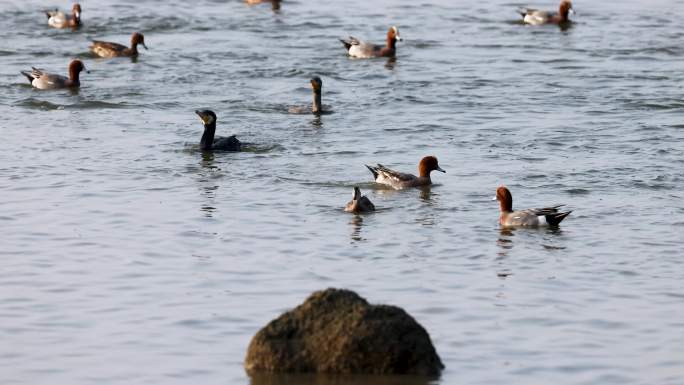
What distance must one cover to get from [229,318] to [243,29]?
22862 millimetres

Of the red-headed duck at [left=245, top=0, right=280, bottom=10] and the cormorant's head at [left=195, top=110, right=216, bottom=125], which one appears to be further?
the red-headed duck at [left=245, top=0, right=280, bottom=10]

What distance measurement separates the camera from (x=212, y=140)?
2133 cm

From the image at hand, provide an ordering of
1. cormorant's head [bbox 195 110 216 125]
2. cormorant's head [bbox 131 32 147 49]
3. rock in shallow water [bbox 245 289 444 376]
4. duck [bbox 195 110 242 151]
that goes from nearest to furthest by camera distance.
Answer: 1. rock in shallow water [bbox 245 289 444 376]
2. duck [bbox 195 110 242 151]
3. cormorant's head [bbox 195 110 216 125]
4. cormorant's head [bbox 131 32 147 49]

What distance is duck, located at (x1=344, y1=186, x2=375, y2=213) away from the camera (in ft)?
54.9

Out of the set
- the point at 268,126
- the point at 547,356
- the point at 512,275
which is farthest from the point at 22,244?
the point at 268,126

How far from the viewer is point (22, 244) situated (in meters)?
15.0

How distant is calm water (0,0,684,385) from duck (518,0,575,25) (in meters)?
1.32

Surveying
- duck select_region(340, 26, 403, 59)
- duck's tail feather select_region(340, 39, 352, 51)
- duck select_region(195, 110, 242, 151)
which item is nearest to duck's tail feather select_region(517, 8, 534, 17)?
duck select_region(340, 26, 403, 59)

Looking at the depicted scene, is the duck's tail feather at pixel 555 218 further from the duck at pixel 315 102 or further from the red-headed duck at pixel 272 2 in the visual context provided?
the red-headed duck at pixel 272 2

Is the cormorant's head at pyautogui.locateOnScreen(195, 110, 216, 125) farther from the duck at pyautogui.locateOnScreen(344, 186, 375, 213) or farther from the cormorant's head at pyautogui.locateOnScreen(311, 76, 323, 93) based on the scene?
the duck at pyautogui.locateOnScreen(344, 186, 375, 213)

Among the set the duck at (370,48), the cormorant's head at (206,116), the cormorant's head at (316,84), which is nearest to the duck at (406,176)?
the cormorant's head at (206,116)

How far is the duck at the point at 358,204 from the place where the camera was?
1673 centimetres

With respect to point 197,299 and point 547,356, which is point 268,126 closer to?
point 197,299

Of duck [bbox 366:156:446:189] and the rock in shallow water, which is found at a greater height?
the rock in shallow water
